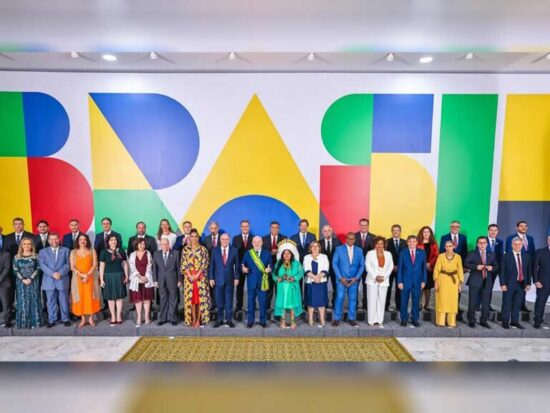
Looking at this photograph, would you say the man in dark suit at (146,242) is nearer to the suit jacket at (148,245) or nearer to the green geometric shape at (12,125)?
the suit jacket at (148,245)

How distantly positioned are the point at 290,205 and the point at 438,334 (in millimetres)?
3513

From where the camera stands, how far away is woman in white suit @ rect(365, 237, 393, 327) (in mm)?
6344

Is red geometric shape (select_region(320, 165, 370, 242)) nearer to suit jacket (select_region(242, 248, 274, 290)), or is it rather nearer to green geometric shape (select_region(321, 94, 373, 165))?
green geometric shape (select_region(321, 94, 373, 165))

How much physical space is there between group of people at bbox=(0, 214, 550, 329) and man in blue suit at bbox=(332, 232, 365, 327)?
0.02m

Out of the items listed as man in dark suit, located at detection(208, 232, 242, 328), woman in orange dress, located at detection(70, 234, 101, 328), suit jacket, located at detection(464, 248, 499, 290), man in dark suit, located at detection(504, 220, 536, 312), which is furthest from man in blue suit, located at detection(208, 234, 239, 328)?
man in dark suit, located at detection(504, 220, 536, 312)

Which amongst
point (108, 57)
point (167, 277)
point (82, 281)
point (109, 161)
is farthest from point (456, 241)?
point (108, 57)

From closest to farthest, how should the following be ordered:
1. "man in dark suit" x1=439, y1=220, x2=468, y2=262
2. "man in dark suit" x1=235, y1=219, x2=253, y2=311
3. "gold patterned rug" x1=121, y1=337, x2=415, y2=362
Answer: "gold patterned rug" x1=121, y1=337, x2=415, y2=362
"man in dark suit" x1=235, y1=219, x2=253, y2=311
"man in dark suit" x1=439, y1=220, x2=468, y2=262

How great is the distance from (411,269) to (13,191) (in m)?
7.71

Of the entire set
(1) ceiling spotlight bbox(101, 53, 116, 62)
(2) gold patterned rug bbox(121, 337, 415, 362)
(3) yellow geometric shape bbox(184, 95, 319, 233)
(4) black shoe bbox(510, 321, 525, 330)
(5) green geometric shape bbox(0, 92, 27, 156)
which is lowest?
(2) gold patterned rug bbox(121, 337, 415, 362)

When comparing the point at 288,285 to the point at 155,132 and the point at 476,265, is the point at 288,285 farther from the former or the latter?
the point at 155,132

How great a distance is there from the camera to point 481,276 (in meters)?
6.34

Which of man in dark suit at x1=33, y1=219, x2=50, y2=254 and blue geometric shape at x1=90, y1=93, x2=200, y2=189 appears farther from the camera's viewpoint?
blue geometric shape at x1=90, y1=93, x2=200, y2=189

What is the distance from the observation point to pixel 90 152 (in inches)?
305

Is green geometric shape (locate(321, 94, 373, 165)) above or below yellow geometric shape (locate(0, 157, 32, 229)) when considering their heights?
above
